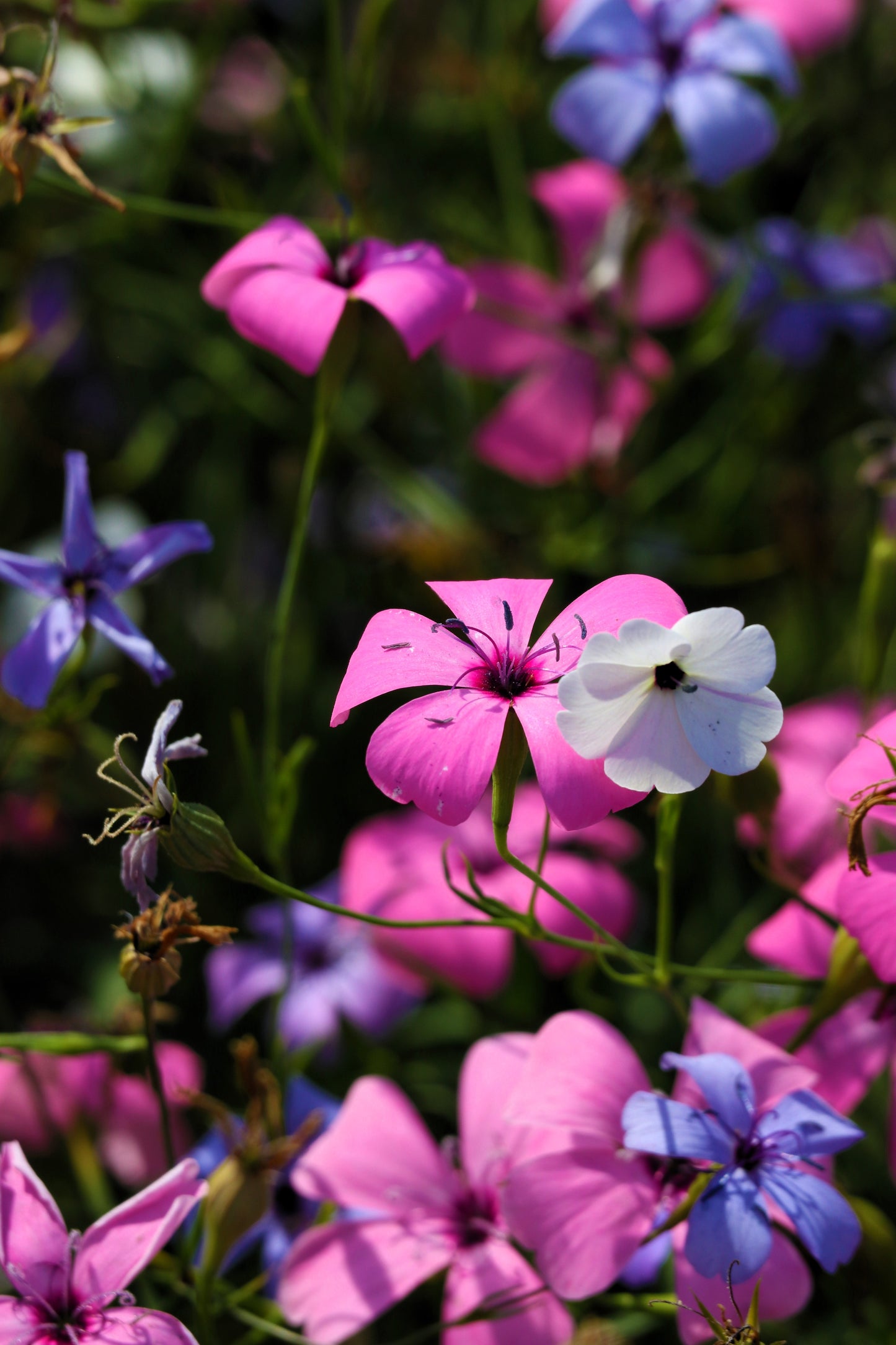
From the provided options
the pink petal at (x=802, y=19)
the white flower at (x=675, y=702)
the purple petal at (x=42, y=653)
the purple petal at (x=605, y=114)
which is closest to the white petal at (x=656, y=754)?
the white flower at (x=675, y=702)

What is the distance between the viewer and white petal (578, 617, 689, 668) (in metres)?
0.31

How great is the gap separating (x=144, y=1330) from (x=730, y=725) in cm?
23

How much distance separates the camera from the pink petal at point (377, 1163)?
0.43 metres

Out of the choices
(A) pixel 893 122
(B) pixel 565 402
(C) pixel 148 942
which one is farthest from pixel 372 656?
(A) pixel 893 122

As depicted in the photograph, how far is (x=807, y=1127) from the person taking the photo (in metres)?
0.36

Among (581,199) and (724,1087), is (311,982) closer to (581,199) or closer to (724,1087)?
(724,1087)

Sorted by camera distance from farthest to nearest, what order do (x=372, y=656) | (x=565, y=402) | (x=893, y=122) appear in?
(x=893, y=122), (x=565, y=402), (x=372, y=656)

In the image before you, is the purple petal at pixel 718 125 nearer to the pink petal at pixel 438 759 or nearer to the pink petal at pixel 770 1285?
the pink petal at pixel 438 759

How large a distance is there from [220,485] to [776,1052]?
1.45 feet

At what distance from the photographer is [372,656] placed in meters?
0.35

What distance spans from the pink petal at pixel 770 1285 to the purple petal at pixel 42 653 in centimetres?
27

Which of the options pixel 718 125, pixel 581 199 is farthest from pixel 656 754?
pixel 581 199

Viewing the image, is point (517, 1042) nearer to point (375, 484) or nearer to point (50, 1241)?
point (50, 1241)

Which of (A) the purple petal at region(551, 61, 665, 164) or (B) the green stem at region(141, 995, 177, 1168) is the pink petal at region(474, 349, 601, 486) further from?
(B) the green stem at region(141, 995, 177, 1168)
